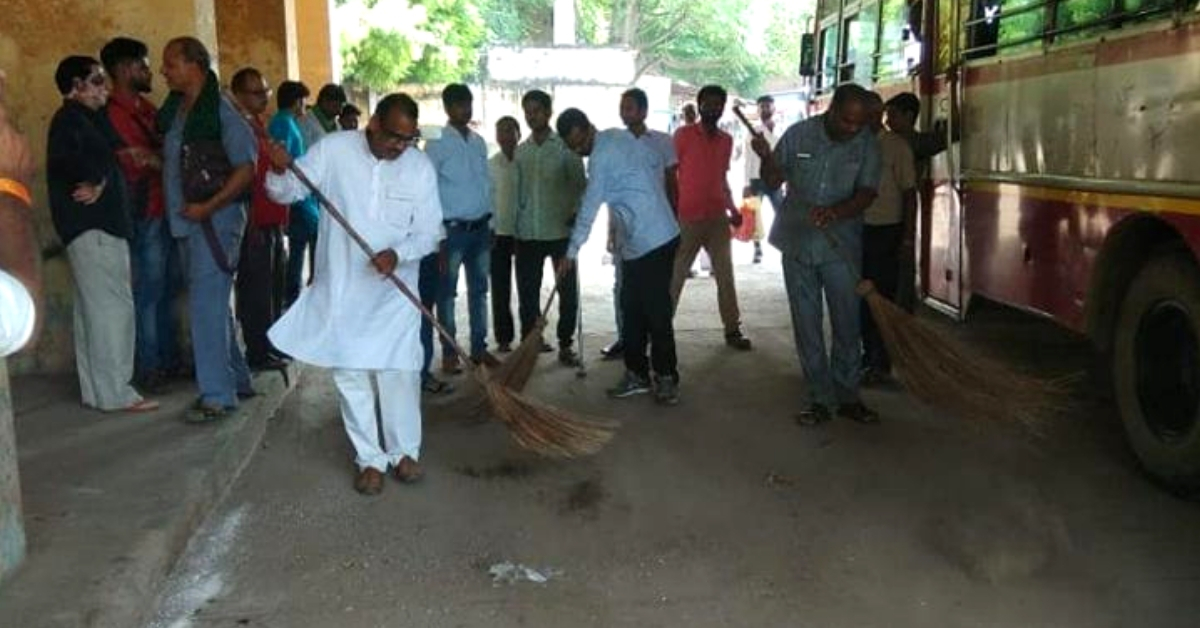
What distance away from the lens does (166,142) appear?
4910 mm

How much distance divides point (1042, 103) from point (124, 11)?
4538 millimetres

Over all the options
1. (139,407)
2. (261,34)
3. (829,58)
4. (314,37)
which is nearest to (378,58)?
(314,37)

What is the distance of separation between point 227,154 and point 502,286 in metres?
2.63

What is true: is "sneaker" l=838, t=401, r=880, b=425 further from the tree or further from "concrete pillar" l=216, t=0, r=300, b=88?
the tree

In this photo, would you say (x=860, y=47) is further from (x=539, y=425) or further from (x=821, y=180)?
(x=539, y=425)

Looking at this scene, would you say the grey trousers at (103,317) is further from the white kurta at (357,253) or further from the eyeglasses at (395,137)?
the eyeglasses at (395,137)

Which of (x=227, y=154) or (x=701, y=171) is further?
(x=701, y=171)

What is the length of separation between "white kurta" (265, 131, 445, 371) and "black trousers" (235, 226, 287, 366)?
4.69ft

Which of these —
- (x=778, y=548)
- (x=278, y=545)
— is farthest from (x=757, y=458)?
(x=278, y=545)

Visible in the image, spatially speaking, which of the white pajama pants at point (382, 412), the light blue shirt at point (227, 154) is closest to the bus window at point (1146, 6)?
the white pajama pants at point (382, 412)

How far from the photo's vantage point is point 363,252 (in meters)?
4.34

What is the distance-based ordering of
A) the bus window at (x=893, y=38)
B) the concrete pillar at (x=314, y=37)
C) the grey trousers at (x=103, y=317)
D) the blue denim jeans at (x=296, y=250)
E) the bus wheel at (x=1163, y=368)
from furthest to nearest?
the concrete pillar at (x=314, y=37), the bus window at (x=893, y=38), the blue denim jeans at (x=296, y=250), the grey trousers at (x=103, y=317), the bus wheel at (x=1163, y=368)

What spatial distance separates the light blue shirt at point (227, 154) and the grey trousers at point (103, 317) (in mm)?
297

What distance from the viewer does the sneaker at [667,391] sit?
236 inches
